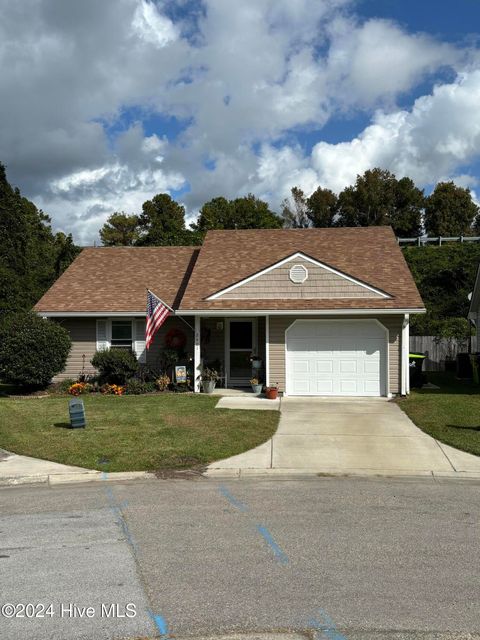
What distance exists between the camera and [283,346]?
56.3ft

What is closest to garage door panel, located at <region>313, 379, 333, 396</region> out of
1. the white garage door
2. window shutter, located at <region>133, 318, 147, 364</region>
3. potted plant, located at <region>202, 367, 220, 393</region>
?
the white garage door

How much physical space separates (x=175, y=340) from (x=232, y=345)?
6.13 ft

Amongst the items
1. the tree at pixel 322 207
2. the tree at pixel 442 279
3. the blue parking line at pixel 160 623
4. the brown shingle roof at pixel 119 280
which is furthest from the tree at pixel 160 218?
the blue parking line at pixel 160 623

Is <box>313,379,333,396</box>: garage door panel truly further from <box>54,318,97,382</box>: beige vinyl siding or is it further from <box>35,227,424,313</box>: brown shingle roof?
<box>54,318,97,382</box>: beige vinyl siding

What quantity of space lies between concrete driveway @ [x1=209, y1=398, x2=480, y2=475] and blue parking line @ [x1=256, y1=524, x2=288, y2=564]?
8.66 ft

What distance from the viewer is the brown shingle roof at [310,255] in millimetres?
17156

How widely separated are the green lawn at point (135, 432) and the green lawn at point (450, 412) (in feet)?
11.0

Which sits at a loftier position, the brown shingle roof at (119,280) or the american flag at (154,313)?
the brown shingle roof at (119,280)

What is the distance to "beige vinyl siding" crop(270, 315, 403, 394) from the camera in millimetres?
16891

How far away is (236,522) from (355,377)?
1095cm

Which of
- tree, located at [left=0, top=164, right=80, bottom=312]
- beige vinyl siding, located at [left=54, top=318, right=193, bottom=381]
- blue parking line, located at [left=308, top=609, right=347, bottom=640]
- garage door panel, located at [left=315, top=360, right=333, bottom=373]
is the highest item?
tree, located at [left=0, top=164, right=80, bottom=312]

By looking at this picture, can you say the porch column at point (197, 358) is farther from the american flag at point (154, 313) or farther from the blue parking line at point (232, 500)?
the blue parking line at point (232, 500)

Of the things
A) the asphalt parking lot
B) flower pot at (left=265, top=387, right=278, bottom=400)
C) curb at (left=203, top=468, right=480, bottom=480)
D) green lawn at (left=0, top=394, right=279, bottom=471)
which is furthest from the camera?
flower pot at (left=265, top=387, right=278, bottom=400)

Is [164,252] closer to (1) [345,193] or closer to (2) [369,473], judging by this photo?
(2) [369,473]
